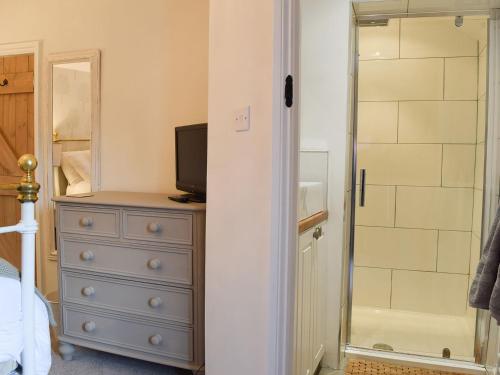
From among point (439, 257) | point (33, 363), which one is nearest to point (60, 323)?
point (33, 363)

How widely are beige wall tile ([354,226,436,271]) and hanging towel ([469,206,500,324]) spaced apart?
147cm

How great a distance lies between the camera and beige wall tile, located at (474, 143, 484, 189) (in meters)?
2.50

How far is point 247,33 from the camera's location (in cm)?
148

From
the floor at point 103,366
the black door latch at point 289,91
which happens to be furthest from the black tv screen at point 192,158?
the floor at point 103,366

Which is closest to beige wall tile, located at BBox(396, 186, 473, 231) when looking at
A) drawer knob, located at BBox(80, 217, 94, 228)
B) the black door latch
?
the black door latch

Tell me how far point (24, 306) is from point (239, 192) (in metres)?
0.74

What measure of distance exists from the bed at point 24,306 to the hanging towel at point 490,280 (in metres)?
1.33

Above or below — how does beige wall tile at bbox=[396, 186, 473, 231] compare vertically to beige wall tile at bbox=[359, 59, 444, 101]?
below

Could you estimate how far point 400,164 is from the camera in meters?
2.89

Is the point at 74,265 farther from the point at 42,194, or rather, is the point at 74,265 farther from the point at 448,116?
the point at 448,116

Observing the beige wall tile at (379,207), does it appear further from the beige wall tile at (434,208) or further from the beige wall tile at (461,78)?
the beige wall tile at (461,78)

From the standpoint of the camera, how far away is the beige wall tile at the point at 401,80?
9.11ft

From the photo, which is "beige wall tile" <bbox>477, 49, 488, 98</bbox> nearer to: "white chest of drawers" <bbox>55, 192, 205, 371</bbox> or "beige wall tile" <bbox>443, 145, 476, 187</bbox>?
"beige wall tile" <bbox>443, 145, 476, 187</bbox>

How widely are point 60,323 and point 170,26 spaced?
187 cm
